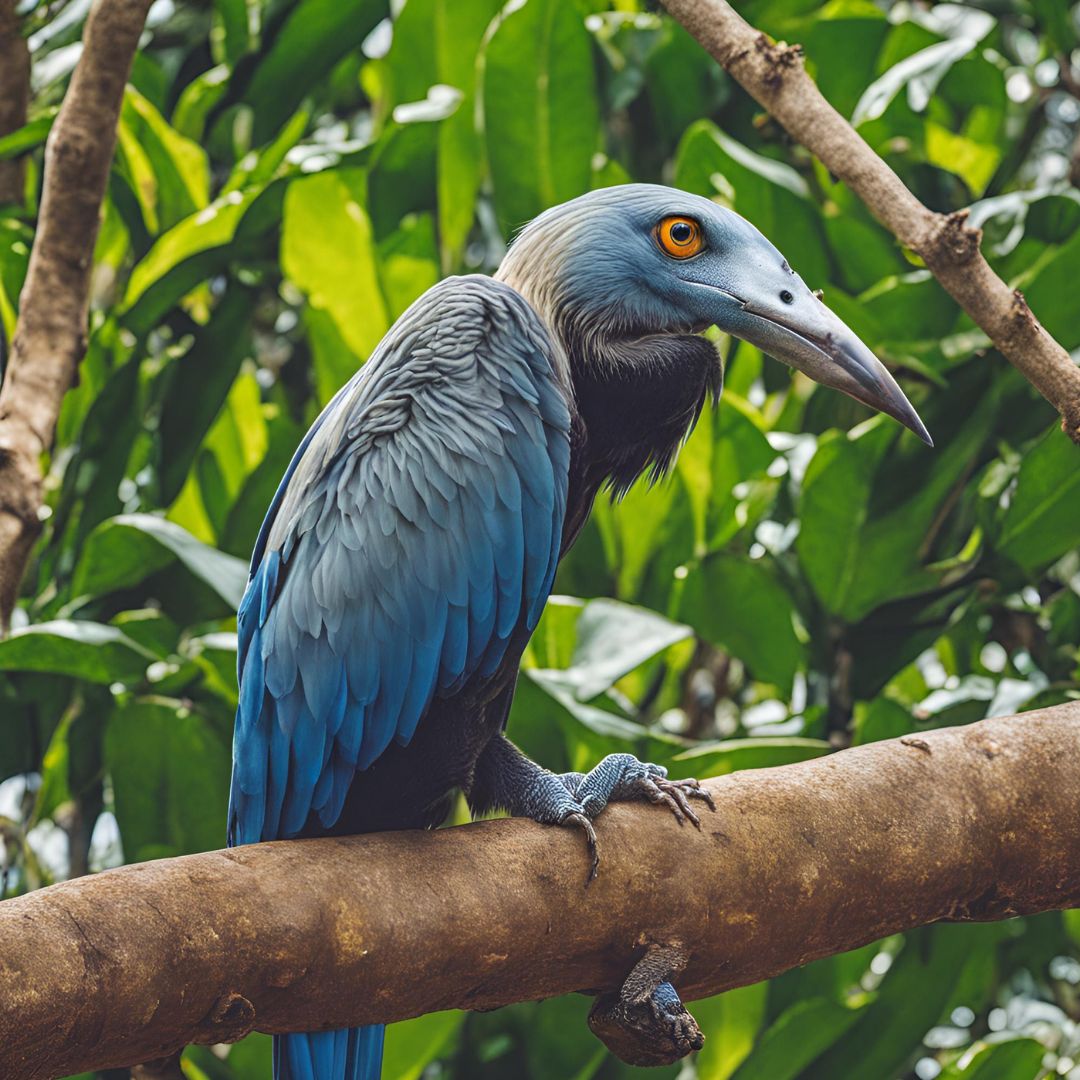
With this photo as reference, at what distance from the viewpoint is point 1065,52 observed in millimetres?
3680

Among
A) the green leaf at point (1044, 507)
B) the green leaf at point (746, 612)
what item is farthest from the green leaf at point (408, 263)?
the green leaf at point (1044, 507)

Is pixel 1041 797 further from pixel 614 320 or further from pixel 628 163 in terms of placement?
pixel 628 163

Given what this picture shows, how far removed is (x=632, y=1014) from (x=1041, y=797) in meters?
0.62

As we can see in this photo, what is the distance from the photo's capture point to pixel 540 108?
3.27 meters

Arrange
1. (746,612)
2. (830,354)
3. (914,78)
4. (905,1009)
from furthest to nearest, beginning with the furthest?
1. (914,78)
2. (746,612)
3. (905,1009)
4. (830,354)

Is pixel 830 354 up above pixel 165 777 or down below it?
above

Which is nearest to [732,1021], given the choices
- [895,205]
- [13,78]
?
→ [895,205]

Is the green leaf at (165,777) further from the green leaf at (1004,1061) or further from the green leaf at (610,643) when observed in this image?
the green leaf at (1004,1061)

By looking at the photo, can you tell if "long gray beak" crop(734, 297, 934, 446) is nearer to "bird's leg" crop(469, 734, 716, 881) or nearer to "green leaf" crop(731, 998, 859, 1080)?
"bird's leg" crop(469, 734, 716, 881)

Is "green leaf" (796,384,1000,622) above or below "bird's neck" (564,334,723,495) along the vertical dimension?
below

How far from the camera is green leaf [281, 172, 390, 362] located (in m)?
3.12

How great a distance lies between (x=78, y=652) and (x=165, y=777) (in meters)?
0.35

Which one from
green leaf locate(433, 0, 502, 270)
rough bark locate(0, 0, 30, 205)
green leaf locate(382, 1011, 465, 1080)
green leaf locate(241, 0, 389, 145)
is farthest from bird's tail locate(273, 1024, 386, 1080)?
green leaf locate(241, 0, 389, 145)

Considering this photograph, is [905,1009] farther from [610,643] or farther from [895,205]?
[895,205]
